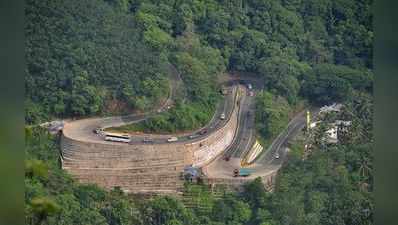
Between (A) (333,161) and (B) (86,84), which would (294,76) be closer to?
(A) (333,161)

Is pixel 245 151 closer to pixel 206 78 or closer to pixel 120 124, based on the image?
pixel 206 78

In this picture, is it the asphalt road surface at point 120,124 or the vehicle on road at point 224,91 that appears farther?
the vehicle on road at point 224,91

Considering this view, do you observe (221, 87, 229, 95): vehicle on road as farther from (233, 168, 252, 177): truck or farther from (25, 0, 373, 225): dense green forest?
(233, 168, 252, 177): truck

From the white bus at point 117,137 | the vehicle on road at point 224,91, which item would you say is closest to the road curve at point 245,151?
the vehicle on road at point 224,91

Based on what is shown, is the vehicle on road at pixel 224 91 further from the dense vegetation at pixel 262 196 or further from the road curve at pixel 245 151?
the dense vegetation at pixel 262 196

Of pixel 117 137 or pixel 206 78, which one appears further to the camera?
pixel 206 78

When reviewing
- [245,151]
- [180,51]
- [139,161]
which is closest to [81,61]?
[180,51]

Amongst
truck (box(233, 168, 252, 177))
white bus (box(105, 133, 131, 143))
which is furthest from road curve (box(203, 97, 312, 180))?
white bus (box(105, 133, 131, 143))
